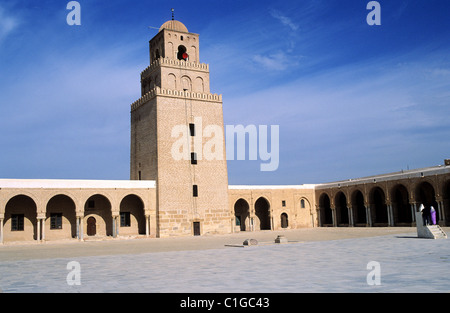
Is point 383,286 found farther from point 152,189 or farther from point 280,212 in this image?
point 280,212

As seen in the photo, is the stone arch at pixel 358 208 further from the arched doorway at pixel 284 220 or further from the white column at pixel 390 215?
the arched doorway at pixel 284 220

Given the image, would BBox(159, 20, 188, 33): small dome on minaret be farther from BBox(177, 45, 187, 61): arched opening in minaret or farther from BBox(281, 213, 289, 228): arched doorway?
BBox(281, 213, 289, 228): arched doorway

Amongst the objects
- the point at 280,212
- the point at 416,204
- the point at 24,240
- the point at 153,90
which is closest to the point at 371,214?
the point at 416,204

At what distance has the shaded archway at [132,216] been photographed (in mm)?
29611

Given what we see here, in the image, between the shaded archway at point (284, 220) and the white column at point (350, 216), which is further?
the shaded archway at point (284, 220)

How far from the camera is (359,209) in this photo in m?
37.0

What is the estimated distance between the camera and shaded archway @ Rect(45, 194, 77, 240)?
2711 centimetres

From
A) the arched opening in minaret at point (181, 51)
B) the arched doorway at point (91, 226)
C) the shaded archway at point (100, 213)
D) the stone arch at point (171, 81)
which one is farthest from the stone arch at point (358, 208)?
the arched doorway at point (91, 226)

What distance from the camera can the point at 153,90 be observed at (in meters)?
30.5

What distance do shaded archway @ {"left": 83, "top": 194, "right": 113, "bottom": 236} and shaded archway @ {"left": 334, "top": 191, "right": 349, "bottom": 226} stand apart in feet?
64.0

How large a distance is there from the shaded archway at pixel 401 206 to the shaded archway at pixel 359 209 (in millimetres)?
2917

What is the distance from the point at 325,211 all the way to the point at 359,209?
3.73 metres

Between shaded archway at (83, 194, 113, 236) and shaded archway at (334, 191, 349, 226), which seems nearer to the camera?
shaded archway at (83, 194, 113, 236)

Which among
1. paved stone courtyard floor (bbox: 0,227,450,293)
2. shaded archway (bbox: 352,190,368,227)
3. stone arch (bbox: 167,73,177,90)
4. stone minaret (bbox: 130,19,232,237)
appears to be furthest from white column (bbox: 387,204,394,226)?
paved stone courtyard floor (bbox: 0,227,450,293)
